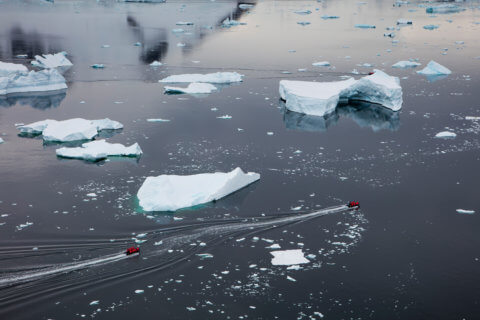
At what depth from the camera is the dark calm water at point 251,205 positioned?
8.65m

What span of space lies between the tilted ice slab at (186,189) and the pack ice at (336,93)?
646 cm

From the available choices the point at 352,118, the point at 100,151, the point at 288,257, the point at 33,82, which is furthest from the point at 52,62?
the point at 288,257

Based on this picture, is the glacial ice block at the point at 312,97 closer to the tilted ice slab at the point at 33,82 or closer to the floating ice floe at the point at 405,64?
the floating ice floe at the point at 405,64

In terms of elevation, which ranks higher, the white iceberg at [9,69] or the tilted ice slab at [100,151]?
the white iceberg at [9,69]

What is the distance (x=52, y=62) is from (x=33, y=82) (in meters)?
4.33

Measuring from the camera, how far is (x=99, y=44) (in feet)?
103

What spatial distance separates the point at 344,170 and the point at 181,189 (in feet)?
13.8

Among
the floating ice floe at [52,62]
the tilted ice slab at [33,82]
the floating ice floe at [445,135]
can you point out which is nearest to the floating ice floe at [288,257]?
the floating ice floe at [445,135]

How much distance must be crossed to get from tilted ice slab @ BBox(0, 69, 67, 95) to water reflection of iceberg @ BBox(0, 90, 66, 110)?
24cm

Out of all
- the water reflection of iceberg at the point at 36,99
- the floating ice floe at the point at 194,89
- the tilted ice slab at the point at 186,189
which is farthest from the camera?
the floating ice floe at the point at 194,89

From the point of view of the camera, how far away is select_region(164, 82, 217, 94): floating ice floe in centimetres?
2114

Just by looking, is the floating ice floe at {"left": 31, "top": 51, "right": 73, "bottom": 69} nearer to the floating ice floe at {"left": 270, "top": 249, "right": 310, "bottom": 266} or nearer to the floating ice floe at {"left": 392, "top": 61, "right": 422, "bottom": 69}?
the floating ice floe at {"left": 392, "top": 61, "right": 422, "bottom": 69}

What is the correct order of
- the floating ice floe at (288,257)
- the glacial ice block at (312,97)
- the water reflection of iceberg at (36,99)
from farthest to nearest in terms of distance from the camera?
1. the water reflection of iceberg at (36,99)
2. the glacial ice block at (312,97)
3. the floating ice floe at (288,257)

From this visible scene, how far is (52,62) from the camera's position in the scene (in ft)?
83.8
